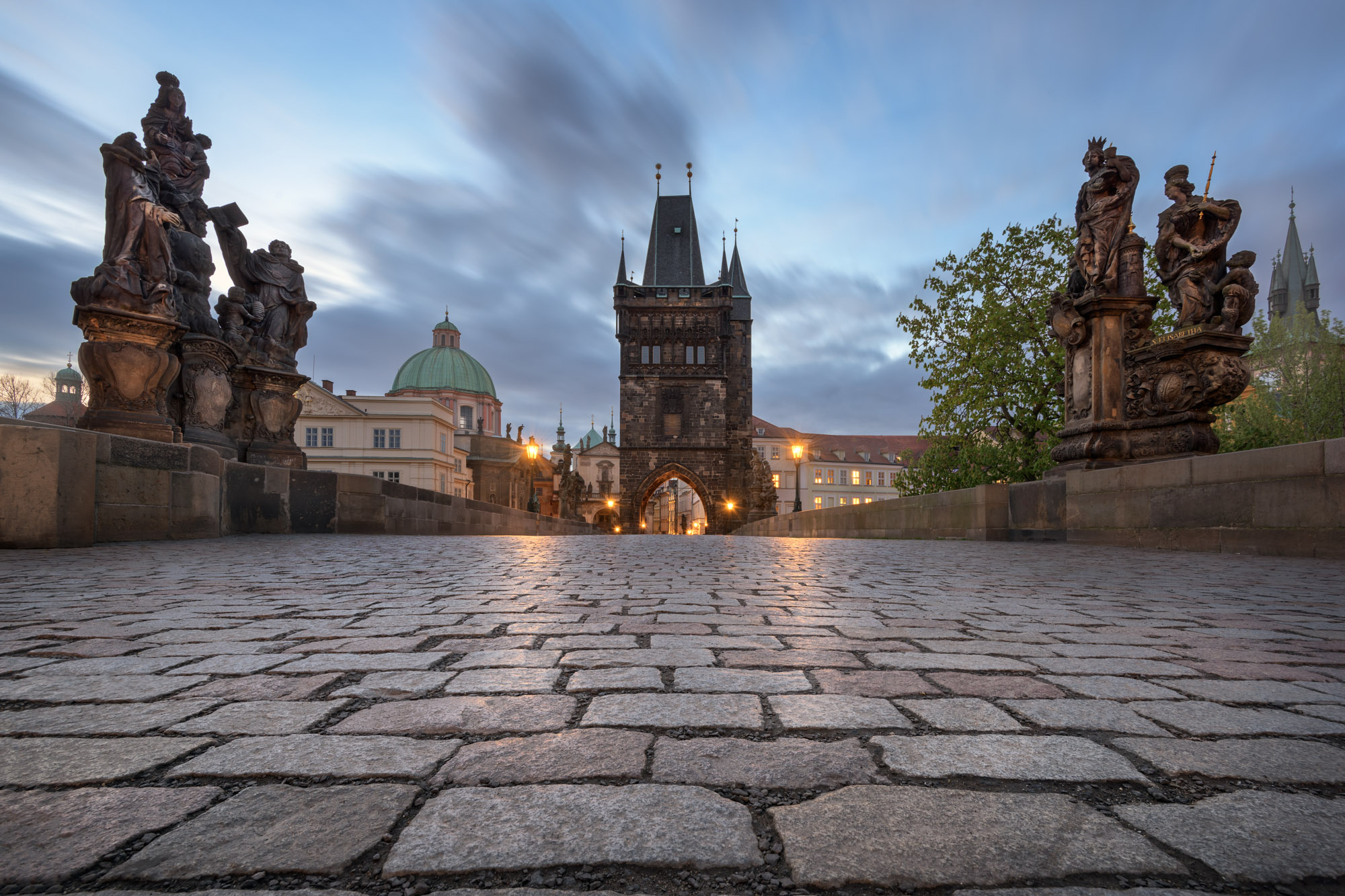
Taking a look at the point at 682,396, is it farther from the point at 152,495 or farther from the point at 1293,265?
the point at 1293,265

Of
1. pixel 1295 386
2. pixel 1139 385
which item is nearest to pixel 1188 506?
pixel 1139 385

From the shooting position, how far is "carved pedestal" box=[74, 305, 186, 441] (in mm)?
7727

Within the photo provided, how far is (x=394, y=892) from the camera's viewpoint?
0.94m

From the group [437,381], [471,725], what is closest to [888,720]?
[471,725]

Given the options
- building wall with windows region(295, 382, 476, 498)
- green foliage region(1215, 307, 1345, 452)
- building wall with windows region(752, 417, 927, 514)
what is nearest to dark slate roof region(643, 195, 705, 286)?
building wall with windows region(295, 382, 476, 498)

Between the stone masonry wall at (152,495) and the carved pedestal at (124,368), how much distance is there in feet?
2.50

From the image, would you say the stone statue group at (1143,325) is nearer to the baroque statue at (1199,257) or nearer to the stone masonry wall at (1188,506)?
the baroque statue at (1199,257)

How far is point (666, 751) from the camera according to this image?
147 cm

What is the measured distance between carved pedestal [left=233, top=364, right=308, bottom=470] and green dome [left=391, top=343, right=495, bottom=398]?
61.8 m

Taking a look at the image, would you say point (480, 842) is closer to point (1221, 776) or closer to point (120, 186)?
point (1221, 776)

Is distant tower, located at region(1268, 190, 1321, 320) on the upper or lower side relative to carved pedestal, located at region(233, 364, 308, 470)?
upper

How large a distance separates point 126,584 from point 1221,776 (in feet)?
16.3

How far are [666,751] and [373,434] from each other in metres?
53.7

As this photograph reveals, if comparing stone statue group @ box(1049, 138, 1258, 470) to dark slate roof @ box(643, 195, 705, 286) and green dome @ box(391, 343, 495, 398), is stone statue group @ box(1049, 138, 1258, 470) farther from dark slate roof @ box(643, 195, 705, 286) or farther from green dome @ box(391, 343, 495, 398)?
green dome @ box(391, 343, 495, 398)
